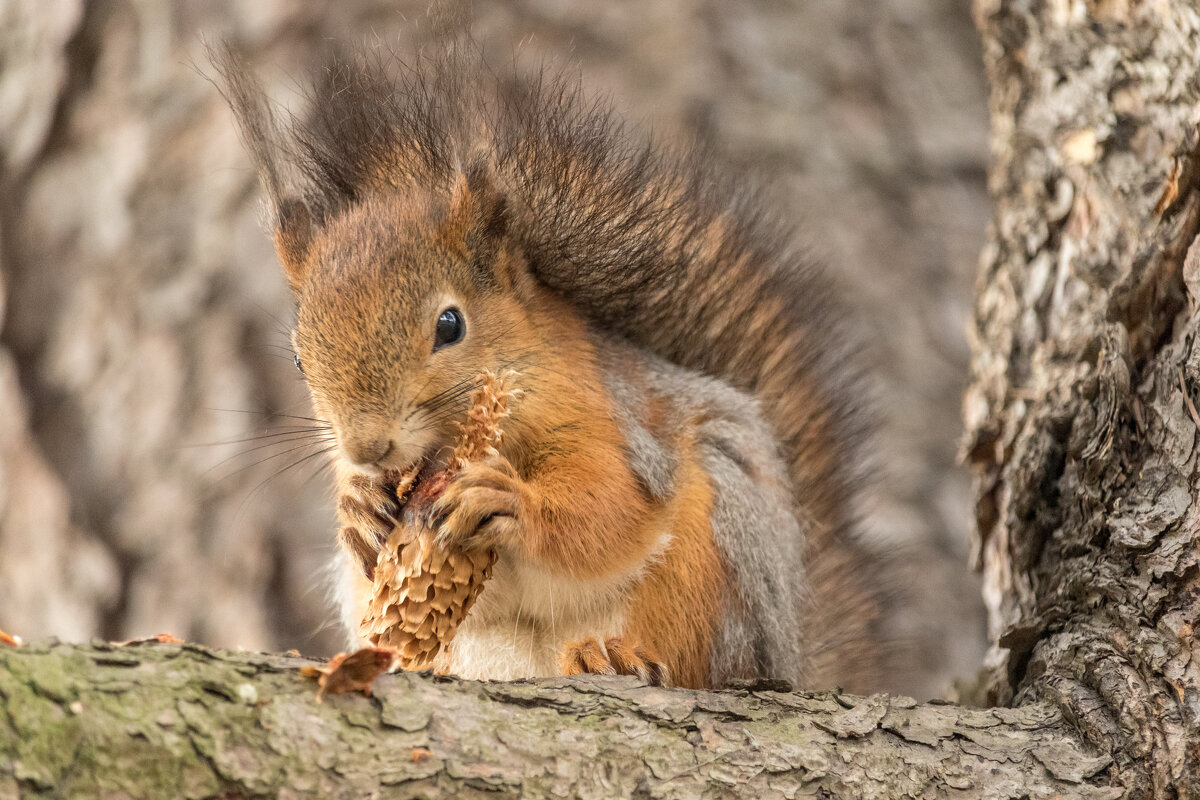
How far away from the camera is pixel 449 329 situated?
1.76 meters

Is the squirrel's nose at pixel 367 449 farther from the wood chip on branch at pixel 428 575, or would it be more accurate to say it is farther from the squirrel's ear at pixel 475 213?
the squirrel's ear at pixel 475 213

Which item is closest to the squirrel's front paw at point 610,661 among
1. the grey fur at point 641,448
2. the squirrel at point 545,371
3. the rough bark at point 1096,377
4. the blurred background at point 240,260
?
the squirrel at point 545,371

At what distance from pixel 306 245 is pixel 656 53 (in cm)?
164

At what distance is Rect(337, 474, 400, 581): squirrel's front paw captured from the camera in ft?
5.63

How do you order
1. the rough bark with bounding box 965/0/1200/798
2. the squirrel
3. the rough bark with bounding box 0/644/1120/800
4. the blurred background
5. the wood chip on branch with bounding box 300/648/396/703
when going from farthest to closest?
the blurred background < the squirrel < the rough bark with bounding box 965/0/1200/798 < the wood chip on branch with bounding box 300/648/396/703 < the rough bark with bounding box 0/644/1120/800

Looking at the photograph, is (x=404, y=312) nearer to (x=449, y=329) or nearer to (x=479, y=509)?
(x=449, y=329)

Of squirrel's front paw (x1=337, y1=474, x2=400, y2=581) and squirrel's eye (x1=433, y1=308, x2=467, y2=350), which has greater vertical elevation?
squirrel's eye (x1=433, y1=308, x2=467, y2=350)

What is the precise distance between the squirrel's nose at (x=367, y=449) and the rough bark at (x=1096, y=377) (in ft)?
3.25

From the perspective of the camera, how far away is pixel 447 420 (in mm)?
1726

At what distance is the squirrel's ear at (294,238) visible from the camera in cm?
194

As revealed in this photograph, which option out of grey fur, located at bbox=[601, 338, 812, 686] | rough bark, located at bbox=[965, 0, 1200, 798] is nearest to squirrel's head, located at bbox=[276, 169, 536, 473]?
grey fur, located at bbox=[601, 338, 812, 686]

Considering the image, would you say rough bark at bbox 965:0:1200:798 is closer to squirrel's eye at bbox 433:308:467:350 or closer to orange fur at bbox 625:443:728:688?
orange fur at bbox 625:443:728:688

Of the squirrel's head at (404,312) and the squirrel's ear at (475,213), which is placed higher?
the squirrel's ear at (475,213)

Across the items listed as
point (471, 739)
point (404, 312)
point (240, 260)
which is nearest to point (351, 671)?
point (471, 739)
